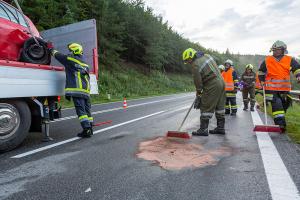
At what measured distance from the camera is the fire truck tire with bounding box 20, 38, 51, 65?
527 cm

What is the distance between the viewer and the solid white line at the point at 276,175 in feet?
9.33

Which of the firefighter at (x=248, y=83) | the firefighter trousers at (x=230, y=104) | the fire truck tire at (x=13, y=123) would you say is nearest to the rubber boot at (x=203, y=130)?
the fire truck tire at (x=13, y=123)

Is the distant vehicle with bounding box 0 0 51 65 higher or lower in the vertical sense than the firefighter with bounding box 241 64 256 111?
higher

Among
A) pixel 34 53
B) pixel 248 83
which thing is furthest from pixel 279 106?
pixel 248 83

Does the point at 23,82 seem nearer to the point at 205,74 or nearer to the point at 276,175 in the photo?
the point at 205,74

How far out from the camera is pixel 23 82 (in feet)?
15.6

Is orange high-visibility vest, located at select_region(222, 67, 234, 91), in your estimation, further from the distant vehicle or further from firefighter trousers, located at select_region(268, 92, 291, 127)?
the distant vehicle

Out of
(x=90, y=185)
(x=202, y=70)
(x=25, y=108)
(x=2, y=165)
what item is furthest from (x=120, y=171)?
(x=202, y=70)

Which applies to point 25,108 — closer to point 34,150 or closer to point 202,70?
point 34,150

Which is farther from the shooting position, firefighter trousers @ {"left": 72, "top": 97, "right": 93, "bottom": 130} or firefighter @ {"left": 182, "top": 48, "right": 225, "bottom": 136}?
firefighter @ {"left": 182, "top": 48, "right": 225, "bottom": 136}

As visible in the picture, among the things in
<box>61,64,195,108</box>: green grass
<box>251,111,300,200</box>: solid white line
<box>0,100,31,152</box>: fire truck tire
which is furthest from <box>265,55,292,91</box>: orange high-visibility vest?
<box>61,64,195,108</box>: green grass

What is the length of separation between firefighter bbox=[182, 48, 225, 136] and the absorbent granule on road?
1.11 m

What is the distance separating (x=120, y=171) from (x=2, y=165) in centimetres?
158

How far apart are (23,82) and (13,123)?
66cm
